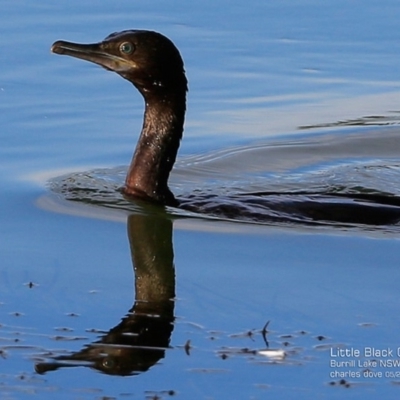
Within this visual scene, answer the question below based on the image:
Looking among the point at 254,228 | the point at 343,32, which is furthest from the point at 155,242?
the point at 343,32

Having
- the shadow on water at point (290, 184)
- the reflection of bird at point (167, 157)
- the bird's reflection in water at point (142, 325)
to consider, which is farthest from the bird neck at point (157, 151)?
the bird's reflection in water at point (142, 325)

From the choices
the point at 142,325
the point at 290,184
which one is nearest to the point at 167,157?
the point at 290,184

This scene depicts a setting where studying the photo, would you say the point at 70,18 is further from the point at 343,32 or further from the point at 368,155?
the point at 368,155

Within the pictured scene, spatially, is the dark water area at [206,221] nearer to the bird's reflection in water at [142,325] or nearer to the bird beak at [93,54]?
the bird's reflection in water at [142,325]

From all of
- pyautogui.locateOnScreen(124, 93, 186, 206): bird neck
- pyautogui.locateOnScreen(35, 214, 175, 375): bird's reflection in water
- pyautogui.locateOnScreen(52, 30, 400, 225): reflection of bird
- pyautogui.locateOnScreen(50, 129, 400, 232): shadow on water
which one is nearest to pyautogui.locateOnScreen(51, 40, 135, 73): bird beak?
pyautogui.locateOnScreen(52, 30, 400, 225): reflection of bird

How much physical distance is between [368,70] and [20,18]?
11.6 ft

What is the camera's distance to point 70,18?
1372 cm

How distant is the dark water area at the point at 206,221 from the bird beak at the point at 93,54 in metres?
0.92

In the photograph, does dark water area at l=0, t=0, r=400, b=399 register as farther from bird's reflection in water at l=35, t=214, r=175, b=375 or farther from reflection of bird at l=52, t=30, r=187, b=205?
reflection of bird at l=52, t=30, r=187, b=205

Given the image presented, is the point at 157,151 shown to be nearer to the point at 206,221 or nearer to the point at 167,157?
the point at 167,157

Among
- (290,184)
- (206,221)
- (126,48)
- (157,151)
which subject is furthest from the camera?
(290,184)

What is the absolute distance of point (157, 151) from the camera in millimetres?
9281

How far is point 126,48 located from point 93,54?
0.26 meters

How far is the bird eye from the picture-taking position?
8.91m
